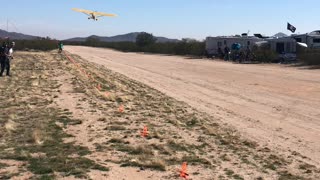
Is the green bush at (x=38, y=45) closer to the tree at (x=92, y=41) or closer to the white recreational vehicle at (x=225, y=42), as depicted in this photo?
the tree at (x=92, y=41)

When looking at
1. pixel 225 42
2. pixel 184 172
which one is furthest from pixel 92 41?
pixel 184 172

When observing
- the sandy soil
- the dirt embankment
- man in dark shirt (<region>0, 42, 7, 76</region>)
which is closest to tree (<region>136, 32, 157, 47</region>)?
the sandy soil

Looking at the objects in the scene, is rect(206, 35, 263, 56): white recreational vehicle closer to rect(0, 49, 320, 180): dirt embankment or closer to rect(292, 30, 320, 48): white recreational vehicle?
rect(292, 30, 320, 48): white recreational vehicle

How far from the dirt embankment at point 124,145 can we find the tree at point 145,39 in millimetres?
73374

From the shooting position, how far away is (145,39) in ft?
296

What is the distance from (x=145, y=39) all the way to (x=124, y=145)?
81.1 meters

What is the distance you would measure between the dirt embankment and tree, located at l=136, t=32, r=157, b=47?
73374 millimetres

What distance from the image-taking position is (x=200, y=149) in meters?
9.56

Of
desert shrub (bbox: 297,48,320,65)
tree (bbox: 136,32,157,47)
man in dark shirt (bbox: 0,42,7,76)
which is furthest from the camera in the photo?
tree (bbox: 136,32,157,47)

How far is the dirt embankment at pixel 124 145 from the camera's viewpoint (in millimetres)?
7828

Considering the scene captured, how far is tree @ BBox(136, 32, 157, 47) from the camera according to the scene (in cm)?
8894

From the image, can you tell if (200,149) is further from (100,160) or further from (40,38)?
(40,38)

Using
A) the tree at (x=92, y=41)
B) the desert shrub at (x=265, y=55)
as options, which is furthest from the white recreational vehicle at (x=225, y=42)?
the tree at (x=92, y=41)

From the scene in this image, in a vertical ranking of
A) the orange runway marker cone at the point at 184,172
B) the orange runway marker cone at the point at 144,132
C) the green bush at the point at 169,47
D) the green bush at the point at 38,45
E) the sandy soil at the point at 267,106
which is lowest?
the sandy soil at the point at 267,106
